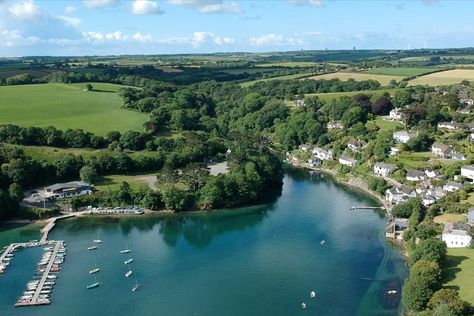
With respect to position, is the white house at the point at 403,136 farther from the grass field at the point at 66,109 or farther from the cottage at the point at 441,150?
the grass field at the point at 66,109

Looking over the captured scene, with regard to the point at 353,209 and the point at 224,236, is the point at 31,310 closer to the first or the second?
the point at 224,236

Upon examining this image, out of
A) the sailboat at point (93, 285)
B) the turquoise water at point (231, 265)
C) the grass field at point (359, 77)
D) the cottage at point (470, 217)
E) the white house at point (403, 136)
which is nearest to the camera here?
the turquoise water at point (231, 265)

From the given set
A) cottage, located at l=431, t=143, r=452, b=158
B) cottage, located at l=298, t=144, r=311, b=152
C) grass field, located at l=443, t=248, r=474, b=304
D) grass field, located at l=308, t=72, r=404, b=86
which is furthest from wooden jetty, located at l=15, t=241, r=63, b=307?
grass field, located at l=308, t=72, r=404, b=86

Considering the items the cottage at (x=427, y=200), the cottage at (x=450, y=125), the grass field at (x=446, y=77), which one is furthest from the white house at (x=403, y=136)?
the grass field at (x=446, y=77)

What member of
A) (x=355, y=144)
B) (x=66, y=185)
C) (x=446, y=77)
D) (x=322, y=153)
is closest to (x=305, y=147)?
(x=322, y=153)

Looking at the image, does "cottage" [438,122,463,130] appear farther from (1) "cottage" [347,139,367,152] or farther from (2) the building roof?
(2) the building roof

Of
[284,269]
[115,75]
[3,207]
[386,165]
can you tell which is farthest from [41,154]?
[115,75]
